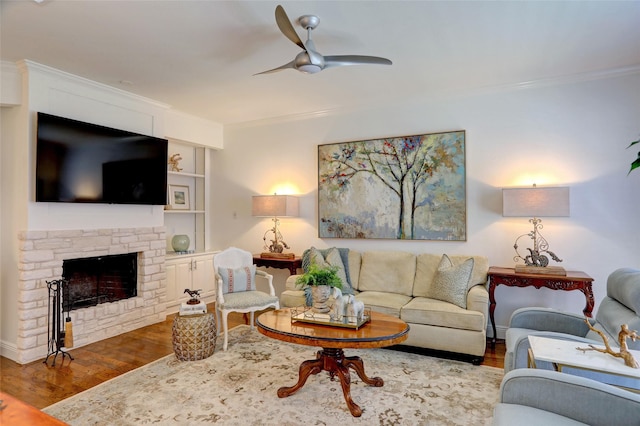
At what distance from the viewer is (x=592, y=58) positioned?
3213 millimetres

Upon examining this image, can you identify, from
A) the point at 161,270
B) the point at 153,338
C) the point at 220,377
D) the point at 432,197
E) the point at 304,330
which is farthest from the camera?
the point at 161,270

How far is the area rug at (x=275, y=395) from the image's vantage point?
2.33 metres

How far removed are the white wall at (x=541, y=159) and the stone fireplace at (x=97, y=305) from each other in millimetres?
2103

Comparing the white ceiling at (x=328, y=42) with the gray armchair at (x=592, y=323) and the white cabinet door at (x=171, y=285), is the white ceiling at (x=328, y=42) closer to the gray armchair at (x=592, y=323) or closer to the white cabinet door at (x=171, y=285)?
the gray armchair at (x=592, y=323)

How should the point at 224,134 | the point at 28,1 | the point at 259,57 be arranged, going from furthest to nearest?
the point at 224,134 < the point at 259,57 < the point at 28,1

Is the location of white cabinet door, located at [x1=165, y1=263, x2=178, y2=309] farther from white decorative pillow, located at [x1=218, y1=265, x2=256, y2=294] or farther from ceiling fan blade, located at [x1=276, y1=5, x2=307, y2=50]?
ceiling fan blade, located at [x1=276, y1=5, x2=307, y2=50]

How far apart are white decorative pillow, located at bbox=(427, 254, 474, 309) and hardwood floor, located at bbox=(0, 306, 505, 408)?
0.60 metres

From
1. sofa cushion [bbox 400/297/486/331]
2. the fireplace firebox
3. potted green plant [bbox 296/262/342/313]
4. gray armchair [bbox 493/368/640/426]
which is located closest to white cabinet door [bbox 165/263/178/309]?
the fireplace firebox

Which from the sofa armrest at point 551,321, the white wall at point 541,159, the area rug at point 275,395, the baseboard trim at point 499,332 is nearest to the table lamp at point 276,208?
the white wall at point 541,159

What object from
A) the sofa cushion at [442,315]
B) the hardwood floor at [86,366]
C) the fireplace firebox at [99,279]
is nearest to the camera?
the hardwood floor at [86,366]

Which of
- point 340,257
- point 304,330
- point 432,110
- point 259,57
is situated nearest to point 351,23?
point 259,57

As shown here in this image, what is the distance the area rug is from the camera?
233 centimetres

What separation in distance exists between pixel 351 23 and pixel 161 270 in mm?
3601

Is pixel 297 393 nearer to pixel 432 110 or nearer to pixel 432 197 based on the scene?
pixel 432 197
